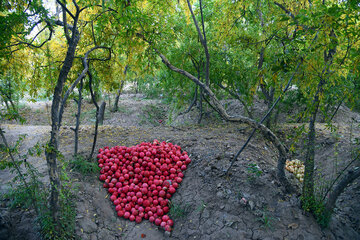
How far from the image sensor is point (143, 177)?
395cm

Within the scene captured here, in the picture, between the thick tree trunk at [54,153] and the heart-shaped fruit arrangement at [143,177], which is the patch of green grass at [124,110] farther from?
the thick tree trunk at [54,153]

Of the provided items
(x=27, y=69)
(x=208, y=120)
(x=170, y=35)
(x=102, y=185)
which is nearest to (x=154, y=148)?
(x=102, y=185)

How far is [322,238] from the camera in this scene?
2.74 meters

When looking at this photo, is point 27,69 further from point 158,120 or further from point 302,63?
point 158,120

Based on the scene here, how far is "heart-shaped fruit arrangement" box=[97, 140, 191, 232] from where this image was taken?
11.1ft

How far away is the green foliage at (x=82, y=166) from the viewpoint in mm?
3717

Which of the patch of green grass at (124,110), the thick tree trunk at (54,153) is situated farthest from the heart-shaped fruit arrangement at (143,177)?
the patch of green grass at (124,110)

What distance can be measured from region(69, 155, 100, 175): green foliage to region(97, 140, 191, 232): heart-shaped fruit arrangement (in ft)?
0.53

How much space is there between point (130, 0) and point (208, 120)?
505cm

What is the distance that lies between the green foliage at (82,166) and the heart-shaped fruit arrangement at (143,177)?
0.16 meters

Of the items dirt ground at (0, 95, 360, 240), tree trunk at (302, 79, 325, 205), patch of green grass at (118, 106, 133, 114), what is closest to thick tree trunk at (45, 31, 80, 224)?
dirt ground at (0, 95, 360, 240)

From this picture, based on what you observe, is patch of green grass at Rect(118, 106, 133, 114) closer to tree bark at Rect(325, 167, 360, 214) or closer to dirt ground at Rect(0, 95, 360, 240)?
dirt ground at Rect(0, 95, 360, 240)

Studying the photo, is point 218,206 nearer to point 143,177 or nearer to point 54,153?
point 143,177

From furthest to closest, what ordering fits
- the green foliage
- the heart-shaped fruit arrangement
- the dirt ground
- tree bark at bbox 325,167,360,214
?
the green foliage → the heart-shaped fruit arrangement → the dirt ground → tree bark at bbox 325,167,360,214
